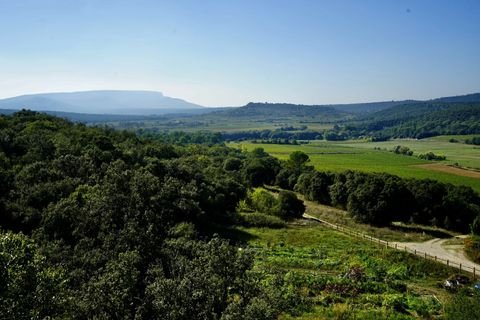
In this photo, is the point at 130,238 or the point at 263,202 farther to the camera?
the point at 263,202

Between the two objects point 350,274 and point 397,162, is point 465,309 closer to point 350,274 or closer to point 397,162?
point 350,274

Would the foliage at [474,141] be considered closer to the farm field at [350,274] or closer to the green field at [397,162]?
the green field at [397,162]

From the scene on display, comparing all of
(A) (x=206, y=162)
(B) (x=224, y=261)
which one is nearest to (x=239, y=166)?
(A) (x=206, y=162)

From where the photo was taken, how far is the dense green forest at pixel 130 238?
12742 mm

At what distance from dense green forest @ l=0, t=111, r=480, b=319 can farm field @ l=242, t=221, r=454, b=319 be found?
219 cm

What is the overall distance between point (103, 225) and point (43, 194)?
14.0 metres

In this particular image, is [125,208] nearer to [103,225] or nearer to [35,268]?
[103,225]

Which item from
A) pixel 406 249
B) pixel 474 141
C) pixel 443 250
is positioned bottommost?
pixel 443 250

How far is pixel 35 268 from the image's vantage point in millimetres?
13258

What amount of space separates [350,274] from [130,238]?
66.2ft

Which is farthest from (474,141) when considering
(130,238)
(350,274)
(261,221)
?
(130,238)

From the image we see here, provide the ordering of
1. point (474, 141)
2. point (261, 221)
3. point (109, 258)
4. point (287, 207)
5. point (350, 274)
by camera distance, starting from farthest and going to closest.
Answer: point (474, 141)
point (287, 207)
point (261, 221)
point (350, 274)
point (109, 258)

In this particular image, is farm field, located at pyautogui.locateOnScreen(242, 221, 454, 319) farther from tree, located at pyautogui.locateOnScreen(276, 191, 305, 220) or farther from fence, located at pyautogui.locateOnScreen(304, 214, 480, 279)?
tree, located at pyautogui.locateOnScreen(276, 191, 305, 220)

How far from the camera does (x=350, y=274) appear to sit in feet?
104
